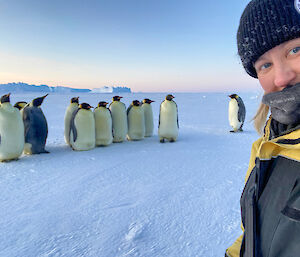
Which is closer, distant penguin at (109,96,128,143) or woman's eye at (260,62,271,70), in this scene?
woman's eye at (260,62,271,70)

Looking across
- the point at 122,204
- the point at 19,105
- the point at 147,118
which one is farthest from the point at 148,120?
the point at 122,204

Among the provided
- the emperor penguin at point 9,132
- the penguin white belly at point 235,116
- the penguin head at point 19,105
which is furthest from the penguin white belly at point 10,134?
the penguin white belly at point 235,116

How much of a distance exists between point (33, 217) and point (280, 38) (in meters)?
1.59

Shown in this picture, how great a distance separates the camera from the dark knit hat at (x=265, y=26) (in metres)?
0.46

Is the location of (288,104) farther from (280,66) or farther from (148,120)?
(148,120)

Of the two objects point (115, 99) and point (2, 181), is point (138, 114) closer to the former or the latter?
point (115, 99)

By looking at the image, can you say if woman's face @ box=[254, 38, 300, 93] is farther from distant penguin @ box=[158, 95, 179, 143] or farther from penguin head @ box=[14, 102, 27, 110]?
penguin head @ box=[14, 102, 27, 110]

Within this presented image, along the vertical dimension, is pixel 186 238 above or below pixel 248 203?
below

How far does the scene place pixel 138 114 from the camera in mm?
3818

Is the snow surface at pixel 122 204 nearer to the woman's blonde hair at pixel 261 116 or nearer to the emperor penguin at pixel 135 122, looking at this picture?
the woman's blonde hair at pixel 261 116

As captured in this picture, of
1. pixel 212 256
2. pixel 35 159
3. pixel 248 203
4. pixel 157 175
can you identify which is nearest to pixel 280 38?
pixel 248 203

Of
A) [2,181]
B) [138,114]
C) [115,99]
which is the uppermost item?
[115,99]

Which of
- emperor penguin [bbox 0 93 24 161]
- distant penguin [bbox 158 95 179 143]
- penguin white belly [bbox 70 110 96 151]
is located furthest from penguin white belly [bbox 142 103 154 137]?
emperor penguin [bbox 0 93 24 161]

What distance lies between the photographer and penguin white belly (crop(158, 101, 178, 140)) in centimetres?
358
